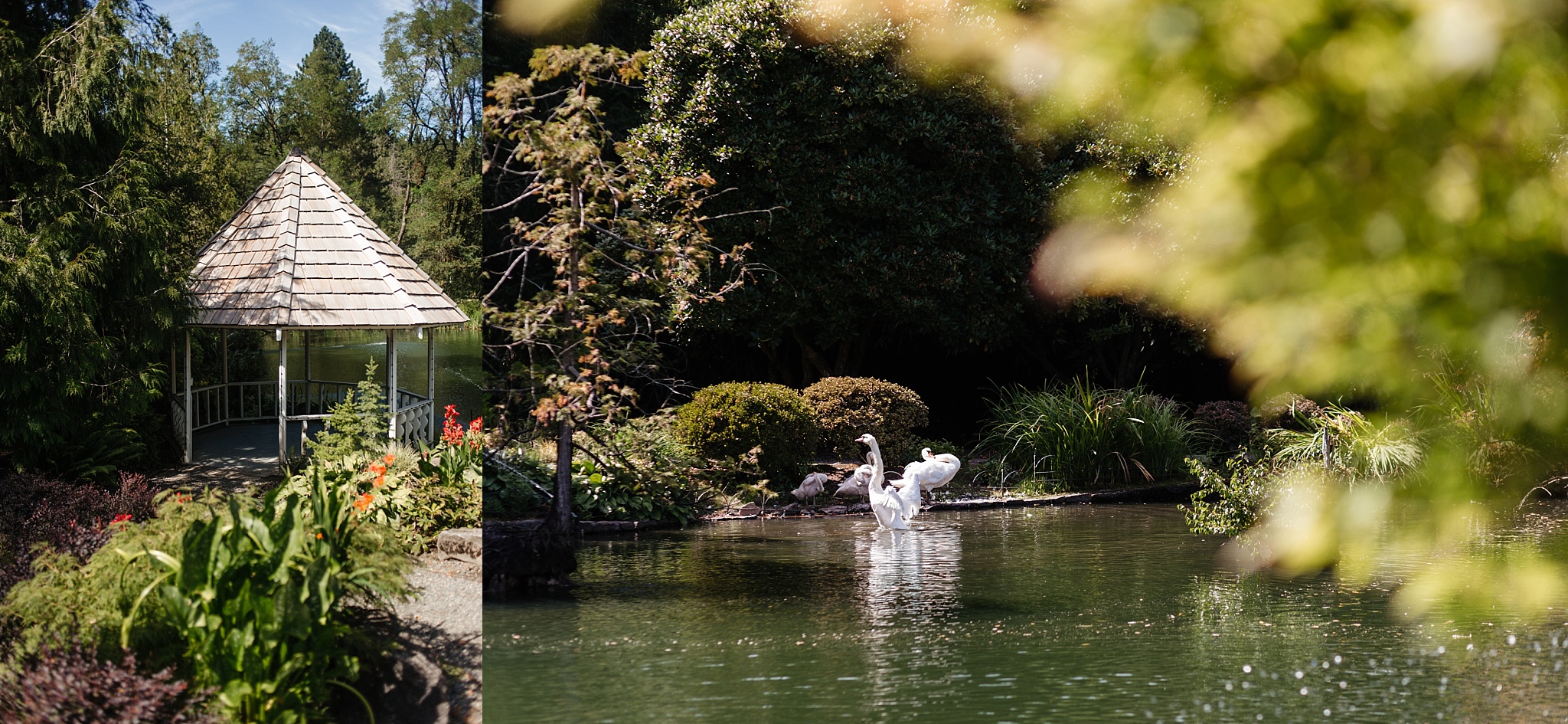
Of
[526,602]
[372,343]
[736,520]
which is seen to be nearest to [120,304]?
[372,343]

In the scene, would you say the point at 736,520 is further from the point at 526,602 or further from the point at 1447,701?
the point at 1447,701

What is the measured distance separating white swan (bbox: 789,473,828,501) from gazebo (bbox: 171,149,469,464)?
2932 mm

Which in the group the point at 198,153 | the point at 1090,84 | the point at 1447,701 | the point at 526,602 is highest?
the point at 198,153

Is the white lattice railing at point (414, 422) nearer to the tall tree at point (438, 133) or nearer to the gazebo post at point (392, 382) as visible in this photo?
the gazebo post at point (392, 382)

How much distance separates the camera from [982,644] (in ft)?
14.3

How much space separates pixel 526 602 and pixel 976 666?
189 cm

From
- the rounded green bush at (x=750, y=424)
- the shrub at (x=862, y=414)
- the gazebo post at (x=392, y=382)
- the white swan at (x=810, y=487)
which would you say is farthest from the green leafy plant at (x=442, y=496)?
the shrub at (x=862, y=414)

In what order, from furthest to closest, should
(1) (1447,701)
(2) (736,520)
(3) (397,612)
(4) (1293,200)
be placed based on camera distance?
(2) (736,520) → (3) (397,612) → (1) (1447,701) → (4) (1293,200)

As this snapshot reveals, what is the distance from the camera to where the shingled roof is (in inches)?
193

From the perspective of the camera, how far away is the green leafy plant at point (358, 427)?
4824mm

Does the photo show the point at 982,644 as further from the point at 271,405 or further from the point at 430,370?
the point at 271,405

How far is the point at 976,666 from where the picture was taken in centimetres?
409

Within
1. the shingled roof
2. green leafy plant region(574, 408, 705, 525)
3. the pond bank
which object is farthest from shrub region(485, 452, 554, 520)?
the pond bank

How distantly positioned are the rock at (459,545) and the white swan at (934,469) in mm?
2853
